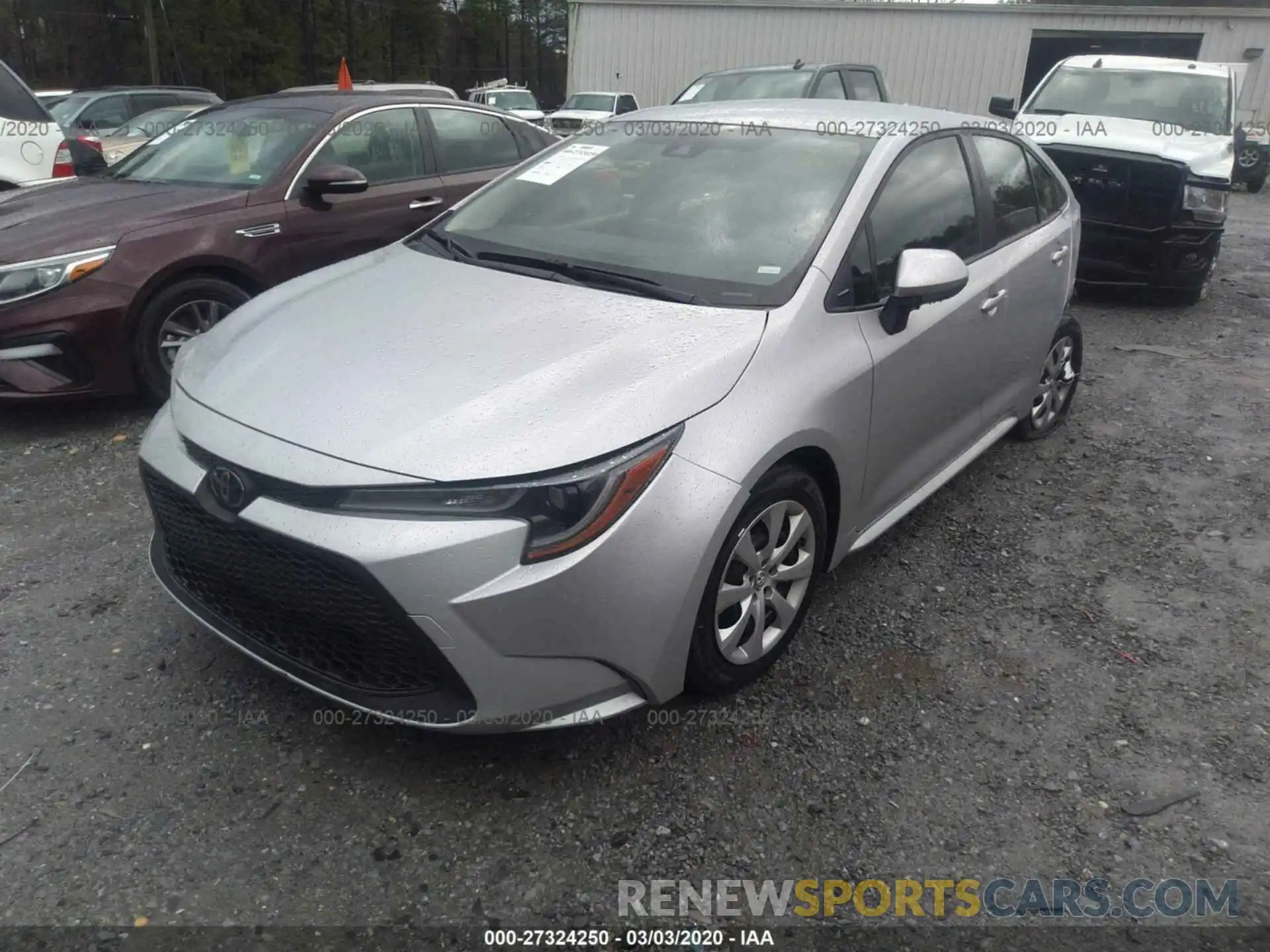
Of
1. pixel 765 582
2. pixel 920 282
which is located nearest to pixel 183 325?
pixel 765 582

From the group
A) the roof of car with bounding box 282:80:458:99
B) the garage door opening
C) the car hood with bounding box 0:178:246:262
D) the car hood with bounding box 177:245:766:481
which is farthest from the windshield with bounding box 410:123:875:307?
the garage door opening

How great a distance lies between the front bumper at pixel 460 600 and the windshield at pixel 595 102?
19328 mm

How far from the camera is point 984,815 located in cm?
236

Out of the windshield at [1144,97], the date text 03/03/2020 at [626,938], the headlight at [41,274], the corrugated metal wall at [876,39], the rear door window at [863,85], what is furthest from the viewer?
the corrugated metal wall at [876,39]

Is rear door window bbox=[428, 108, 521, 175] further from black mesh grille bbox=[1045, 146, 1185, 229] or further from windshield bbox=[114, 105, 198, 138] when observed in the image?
windshield bbox=[114, 105, 198, 138]

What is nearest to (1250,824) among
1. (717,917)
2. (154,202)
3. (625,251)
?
(717,917)

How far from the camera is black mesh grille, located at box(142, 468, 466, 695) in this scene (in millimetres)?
2107

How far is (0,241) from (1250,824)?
516cm

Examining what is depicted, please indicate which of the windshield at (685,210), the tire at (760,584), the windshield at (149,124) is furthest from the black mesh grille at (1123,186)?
the windshield at (149,124)

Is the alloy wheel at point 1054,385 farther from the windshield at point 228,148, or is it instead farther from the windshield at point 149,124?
the windshield at point 149,124

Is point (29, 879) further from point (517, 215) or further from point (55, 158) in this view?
point (55, 158)

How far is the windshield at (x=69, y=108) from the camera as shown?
13.1 metres

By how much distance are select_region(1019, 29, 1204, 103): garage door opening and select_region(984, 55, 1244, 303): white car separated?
14.8 m

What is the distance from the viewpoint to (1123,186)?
7102 millimetres
